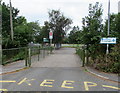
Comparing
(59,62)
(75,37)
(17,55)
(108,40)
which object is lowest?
(59,62)

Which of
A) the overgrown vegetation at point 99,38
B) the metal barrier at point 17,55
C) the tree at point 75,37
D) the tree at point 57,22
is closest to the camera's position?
the overgrown vegetation at point 99,38

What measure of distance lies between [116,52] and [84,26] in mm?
3368

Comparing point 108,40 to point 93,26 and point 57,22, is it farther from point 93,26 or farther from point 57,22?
point 57,22

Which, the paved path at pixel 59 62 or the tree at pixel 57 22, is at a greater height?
the tree at pixel 57 22

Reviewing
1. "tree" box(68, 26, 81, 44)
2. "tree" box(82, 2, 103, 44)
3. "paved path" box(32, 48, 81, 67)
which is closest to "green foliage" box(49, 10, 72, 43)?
"tree" box(68, 26, 81, 44)

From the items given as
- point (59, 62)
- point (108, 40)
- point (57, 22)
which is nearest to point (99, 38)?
point (108, 40)

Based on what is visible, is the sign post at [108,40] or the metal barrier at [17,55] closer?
the sign post at [108,40]

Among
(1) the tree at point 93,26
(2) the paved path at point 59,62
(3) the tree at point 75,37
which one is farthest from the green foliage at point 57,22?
(1) the tree at point 93,26

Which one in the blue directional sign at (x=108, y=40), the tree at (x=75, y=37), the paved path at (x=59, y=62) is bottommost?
the paved path at (x=59, y=62)

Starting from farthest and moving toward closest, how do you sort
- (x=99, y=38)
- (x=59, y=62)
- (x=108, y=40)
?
(x=59, y=62) → (x=99, y=38) → (x=108, y=40)

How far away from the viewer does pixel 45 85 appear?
591cm

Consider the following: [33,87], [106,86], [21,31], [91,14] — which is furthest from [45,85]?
[21,31]

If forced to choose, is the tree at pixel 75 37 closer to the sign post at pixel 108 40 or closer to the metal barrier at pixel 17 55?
the sign post at pixel 108 40

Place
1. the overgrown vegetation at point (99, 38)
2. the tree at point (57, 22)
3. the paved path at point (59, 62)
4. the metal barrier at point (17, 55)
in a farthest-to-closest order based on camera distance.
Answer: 1. the tree at point (57, 22)
2. the paved path at point (59, 62)
3. the metal barrier at point (17, 55)
4. the overgrown vegetation at point (99, 38)
